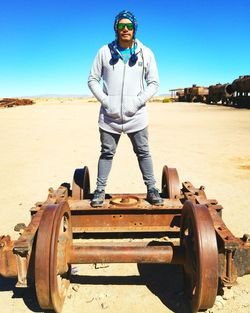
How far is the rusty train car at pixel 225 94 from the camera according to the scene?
30.2 metres

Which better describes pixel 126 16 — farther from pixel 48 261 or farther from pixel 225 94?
pixel 225 94

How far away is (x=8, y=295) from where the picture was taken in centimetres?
302

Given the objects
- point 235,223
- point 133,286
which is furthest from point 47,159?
point 133,286


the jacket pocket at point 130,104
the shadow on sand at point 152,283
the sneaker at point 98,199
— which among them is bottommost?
the shadow on sand at point 152,283

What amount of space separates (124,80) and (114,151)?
77cm

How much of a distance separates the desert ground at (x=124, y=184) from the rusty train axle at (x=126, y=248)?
0.27 m

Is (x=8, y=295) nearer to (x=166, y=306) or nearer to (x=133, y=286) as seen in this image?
(x=133, y=286)

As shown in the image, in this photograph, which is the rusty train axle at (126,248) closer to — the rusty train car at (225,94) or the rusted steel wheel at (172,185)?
the rusted steel wheel at (172,185)

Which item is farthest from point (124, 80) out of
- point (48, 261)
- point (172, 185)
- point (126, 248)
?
point (48, 261)

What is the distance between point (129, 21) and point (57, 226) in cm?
205

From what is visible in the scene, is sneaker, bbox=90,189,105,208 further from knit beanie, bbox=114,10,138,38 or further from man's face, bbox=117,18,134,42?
knit beanie, bbox=114,10,138,38

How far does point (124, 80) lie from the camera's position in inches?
135

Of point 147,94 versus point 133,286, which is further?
point 147,94

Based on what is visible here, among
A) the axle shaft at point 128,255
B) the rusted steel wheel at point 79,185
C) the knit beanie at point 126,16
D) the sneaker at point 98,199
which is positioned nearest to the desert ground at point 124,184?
the axle shaft at point 128,255
